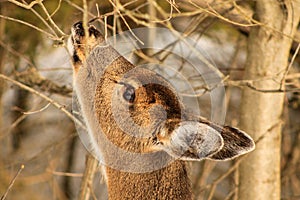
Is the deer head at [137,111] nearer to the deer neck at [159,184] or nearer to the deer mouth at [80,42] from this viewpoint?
the deer mouth at [80,42]

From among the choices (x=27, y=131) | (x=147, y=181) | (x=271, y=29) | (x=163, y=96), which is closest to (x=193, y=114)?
(x=163, y=96)

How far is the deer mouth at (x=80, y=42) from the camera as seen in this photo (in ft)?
12.4

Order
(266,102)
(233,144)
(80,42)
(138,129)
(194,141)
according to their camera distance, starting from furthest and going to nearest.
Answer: (266,102)
(80,42)
(138,129)
(233,144)
(194,141)

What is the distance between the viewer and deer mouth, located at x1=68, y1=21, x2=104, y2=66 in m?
3.77

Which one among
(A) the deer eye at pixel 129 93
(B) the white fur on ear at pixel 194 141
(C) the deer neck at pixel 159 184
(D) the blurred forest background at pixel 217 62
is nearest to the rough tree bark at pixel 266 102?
(D) the blurred forest background at pixel 217 62

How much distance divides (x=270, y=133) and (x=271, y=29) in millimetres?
675

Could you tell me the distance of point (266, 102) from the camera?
461cm

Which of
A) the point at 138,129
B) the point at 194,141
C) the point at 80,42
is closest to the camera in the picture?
the point at 194,141

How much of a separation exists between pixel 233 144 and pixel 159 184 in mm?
421

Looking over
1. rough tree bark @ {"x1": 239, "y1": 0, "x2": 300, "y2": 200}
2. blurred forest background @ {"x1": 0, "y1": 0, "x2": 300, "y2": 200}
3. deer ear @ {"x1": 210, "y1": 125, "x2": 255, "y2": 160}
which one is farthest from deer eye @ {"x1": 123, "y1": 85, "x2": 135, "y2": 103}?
rough tree bark @ {"x1": 239, "y1": 0, "x2": 300, "y2": 200}

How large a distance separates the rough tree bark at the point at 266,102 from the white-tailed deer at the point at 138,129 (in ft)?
3.63

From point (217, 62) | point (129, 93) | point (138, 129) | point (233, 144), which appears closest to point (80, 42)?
point (129, 93)

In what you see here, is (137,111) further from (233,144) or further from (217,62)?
(217,62)

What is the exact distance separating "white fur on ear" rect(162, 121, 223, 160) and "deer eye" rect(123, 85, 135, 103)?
354 millimetres
